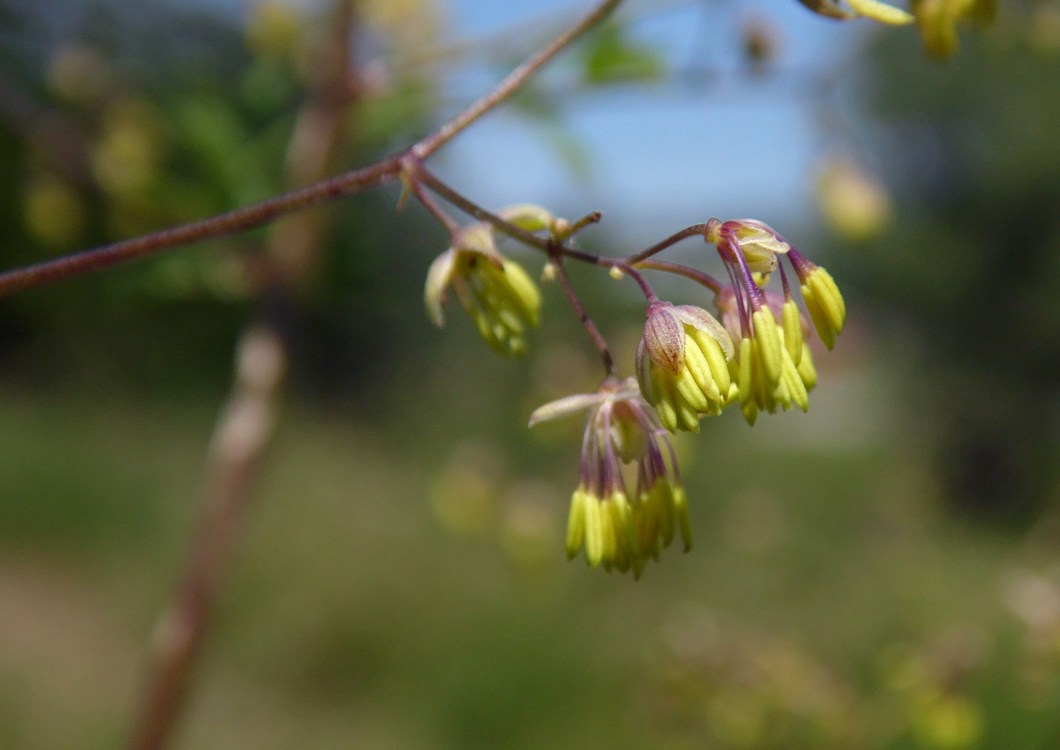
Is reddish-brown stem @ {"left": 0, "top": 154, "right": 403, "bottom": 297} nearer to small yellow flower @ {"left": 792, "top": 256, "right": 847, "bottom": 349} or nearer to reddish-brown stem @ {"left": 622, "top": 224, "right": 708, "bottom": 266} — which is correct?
reddish-brown stem @ {"left": 622, "top": 224, "right": 708, "bottom": 266}

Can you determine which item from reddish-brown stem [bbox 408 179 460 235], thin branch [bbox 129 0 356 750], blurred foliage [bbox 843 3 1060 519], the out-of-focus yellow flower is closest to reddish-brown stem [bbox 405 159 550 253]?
reddish-brown stem [bbox 408 179 460 235]

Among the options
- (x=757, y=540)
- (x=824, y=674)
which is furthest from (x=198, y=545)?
(x=757, y=540)

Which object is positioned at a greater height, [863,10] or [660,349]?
[863,10]

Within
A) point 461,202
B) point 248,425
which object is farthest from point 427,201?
point 248,425

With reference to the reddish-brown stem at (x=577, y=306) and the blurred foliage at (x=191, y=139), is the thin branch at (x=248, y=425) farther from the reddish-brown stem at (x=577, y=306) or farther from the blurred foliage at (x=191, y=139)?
the reddish-brown stem at (x=577, y=306)

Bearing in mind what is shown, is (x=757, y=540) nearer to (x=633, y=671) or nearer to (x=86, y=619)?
(x=633, y=671)

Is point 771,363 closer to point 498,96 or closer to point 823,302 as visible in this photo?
point 823,302
